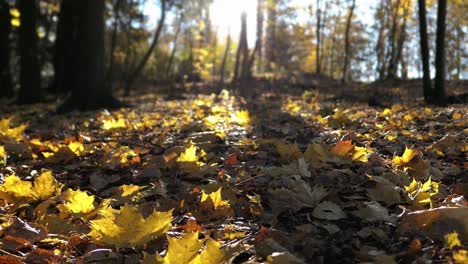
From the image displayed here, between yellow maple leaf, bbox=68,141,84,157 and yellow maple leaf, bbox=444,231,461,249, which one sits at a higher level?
yellow maple leaf, bbox=68,141,84,157

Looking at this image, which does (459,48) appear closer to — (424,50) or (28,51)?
(424,50)

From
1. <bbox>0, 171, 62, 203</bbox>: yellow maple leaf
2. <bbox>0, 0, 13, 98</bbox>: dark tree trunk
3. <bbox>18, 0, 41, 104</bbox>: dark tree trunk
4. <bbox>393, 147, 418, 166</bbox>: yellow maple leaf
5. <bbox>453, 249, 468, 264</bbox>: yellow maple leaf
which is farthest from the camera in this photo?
<bbox>0, 0, 13, 98</bbox>: dark tree trunk

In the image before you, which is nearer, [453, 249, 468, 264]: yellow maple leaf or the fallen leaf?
[453, 249, 468, 264]: yellow maple leaf

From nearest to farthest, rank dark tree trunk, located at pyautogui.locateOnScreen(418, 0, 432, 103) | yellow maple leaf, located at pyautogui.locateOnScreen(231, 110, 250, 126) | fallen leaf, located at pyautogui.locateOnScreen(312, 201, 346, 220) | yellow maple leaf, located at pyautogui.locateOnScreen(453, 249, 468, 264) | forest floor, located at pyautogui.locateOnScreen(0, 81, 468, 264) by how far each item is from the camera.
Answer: yellow maple leaf, located at pyautogui.locateOnScreen(453, 249, 468, 264), forest floor, located at pyautogui.locateOnScreen(0, 81, 468, 264), fallen leaf, located at pyautogui.locateOnScreen(312, 201, 346, 220), yellow maple leaf, located at pyautogui.locateOnScreen(231, 110, 250, 126), dark tree trunk, located at pyautogui.locateOnScreen(418, 0, 432, 103)

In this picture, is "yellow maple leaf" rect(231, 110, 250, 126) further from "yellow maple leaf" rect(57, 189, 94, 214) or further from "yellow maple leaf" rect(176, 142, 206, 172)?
"yellow maple leaf" rect(57, 189, 94, 214)

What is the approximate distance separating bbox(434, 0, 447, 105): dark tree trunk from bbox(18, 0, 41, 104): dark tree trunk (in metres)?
11.0

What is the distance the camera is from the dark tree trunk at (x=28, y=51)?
11883 millimetres

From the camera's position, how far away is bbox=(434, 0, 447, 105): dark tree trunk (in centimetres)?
666

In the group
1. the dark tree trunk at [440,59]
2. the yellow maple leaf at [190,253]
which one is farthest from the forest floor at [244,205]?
the dark tree trunk at [440,59]

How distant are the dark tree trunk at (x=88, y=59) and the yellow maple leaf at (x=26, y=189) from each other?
650 centimetres

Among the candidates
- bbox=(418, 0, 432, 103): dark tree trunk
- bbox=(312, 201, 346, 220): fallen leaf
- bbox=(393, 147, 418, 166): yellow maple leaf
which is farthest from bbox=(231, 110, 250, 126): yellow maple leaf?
bbox=(418, 0, 432, 103): dark tree trunk

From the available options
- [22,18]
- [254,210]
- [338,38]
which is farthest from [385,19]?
[254,210]

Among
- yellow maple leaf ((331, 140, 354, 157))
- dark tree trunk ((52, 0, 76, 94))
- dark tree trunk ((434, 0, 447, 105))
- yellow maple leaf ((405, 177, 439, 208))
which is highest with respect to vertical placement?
dark tree trunk ((52, 0, 76, 94))

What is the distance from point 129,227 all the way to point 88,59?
24.6ft
